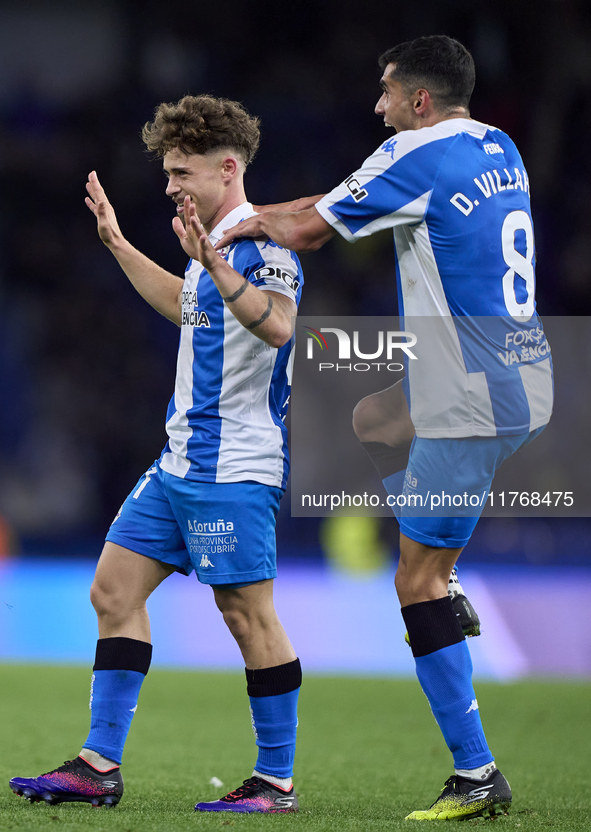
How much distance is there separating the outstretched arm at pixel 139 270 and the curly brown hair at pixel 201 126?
11.0 inches

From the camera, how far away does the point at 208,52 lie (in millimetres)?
12523

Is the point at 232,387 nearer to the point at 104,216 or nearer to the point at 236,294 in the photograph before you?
Answer: the point at 236,294

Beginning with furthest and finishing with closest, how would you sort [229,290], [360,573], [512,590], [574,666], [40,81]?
1. [40,81]
2. [360,573]
3. [512,590]
4. [574,666]
5. [229,290]

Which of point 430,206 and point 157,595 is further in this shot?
point 157,595

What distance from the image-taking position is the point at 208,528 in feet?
9.23

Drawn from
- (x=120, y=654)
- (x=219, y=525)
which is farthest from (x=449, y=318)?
(x=120, y=654)

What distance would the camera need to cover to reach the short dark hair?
2771 millimetres

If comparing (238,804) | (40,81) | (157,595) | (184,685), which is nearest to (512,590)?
(157,595)

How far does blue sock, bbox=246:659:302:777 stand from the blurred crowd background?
7740mm

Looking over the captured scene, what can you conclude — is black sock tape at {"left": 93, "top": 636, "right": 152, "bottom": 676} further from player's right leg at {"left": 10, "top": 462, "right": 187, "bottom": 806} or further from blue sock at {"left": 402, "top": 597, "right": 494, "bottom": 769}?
blue sock at {"left": 402, "top": 597, "right": 494, "bottom": 769}

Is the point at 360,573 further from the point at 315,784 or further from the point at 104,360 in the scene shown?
the point at 315,784

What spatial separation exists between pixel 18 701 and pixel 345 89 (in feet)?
30.4

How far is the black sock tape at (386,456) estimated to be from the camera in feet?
9.90

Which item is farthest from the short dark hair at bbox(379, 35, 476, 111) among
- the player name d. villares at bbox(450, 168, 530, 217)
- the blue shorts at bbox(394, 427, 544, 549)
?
the blue shorts at bbox(394, 427, 544, 549)
